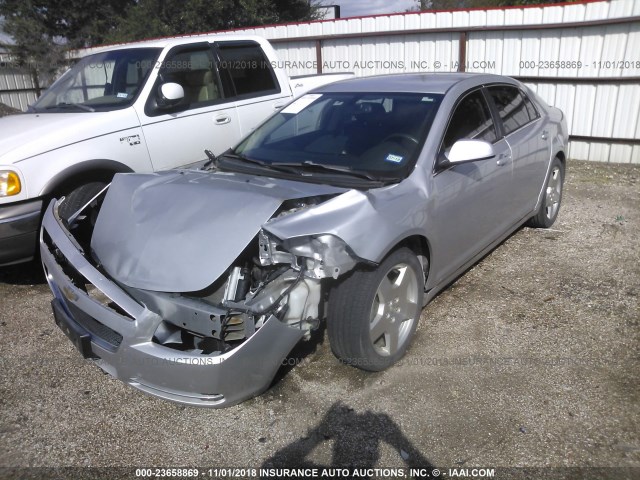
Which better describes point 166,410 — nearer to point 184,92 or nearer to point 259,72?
point 184,92

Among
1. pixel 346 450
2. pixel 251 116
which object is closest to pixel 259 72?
pixel 251 116

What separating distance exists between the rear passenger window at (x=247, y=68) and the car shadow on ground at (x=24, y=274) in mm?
2726

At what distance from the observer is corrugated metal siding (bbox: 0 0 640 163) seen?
8.28 meters

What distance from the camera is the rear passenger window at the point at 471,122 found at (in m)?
3.70

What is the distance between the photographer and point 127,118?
4.93 meters

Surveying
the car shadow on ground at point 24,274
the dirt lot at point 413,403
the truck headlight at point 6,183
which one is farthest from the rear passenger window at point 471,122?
the car shadow on ground at point 24,274

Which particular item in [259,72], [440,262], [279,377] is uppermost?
[259,72]

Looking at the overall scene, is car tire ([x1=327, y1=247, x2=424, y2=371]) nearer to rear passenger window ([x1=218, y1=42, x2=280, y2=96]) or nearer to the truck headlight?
the truck headlight

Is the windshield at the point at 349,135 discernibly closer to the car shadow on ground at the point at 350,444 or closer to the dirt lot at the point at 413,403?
the dirt lot at the point at 413,403

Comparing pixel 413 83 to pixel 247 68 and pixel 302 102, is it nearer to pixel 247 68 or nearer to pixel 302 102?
pixel 302 102

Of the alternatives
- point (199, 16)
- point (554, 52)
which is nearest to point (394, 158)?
point (554, 52)

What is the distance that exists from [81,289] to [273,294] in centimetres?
114

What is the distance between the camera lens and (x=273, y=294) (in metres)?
2.71

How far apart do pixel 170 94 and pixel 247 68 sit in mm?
1320
